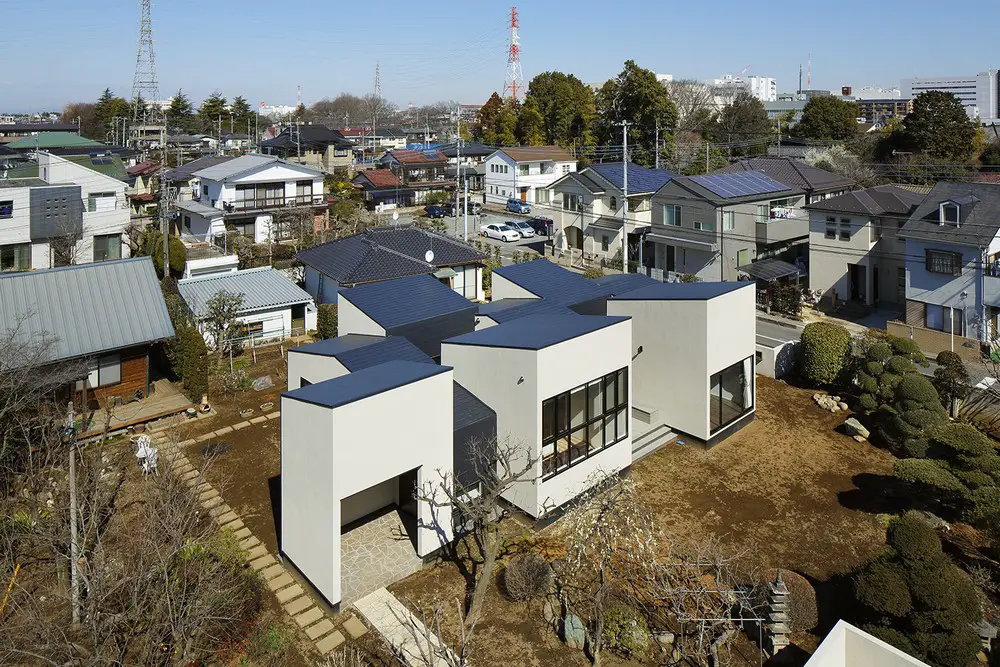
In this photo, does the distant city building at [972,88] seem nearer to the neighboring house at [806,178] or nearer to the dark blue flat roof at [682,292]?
the neighboring house at [806,178]

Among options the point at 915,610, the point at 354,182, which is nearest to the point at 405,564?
the point at 915,610

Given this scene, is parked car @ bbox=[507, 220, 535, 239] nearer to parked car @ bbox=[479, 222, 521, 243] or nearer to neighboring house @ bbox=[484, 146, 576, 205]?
parked car @ bbox=[479, 222, 521, 243]

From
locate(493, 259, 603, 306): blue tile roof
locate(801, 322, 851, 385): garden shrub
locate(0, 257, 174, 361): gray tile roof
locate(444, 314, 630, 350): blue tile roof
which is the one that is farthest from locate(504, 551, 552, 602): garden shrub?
locate(0, 257, 174, 361): gray tile roof

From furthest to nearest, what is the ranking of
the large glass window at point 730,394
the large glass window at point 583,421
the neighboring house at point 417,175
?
the neighboring house at point 417,175
the large glass window at point 730,394
the large glass window at point 583,421

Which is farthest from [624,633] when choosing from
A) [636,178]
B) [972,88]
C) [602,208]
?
[972,88]

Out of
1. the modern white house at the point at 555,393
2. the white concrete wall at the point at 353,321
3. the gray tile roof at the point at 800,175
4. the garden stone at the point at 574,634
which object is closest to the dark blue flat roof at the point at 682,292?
the modern white house at the point at 555,393

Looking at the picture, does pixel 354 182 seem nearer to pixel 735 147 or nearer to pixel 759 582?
pixel 735 147

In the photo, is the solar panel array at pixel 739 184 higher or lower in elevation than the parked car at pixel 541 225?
higher

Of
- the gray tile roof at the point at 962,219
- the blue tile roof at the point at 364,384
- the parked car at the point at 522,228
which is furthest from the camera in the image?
the parked car at the point at 522,228
